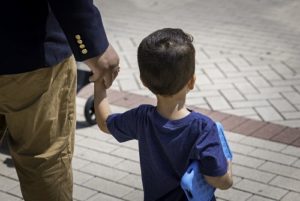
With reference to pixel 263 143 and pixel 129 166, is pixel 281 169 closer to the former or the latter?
pixel 263 143

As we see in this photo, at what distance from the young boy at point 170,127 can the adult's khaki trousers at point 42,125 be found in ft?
1.00

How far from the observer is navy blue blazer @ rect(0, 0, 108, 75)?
7.11ft

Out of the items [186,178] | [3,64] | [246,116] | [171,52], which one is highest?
[171,52]

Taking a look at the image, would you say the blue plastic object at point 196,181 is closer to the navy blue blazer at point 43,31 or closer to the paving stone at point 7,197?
the navy blue blazer at point 43,31

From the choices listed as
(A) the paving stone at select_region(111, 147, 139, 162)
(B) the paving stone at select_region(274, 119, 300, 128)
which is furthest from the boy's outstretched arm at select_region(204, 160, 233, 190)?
(B) the paving stone at select_region(274, 119, 300, 128)

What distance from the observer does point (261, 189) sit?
137 inches

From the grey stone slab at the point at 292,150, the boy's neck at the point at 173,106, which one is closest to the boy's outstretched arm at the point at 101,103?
the boy's neck at the point at 173,106

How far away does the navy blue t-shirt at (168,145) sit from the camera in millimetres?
2023

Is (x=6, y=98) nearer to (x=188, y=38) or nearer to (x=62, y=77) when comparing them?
(x=62, y=77)

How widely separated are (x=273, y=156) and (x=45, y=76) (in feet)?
6.84

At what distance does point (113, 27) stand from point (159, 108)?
546 centimetres

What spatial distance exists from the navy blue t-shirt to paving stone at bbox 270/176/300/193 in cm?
148

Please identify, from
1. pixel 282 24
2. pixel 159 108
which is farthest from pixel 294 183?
pixel 282 24

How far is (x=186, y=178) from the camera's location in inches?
78.9
